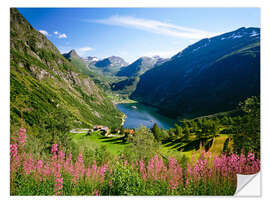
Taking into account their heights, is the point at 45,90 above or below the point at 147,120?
above

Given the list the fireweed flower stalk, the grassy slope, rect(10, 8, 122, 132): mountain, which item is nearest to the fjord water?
rect(10, 8, 122, 132): mountain

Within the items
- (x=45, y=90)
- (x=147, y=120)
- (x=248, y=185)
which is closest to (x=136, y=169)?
(x=248, y=185)

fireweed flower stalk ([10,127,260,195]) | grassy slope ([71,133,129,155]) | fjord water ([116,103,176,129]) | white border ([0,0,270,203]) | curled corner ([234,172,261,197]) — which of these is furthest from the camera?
fjord water ([116,103,176,129])

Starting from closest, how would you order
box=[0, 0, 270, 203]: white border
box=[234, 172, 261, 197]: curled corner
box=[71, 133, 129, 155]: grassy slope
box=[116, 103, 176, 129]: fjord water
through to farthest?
box=[234, 172, 261, 197]: curled corner < box=[0, 0, 270, 203]: white border < box=[71, 133, 129, 155]: grassy slope < box=[116, 103, 176, 129]: fjord water

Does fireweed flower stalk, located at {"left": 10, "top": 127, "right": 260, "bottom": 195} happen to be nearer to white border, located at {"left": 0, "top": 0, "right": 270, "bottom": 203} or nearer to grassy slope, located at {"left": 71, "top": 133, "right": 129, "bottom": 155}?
white border, located at {"left": 0, "top": 0, "right": 270, "bottom": 203}
